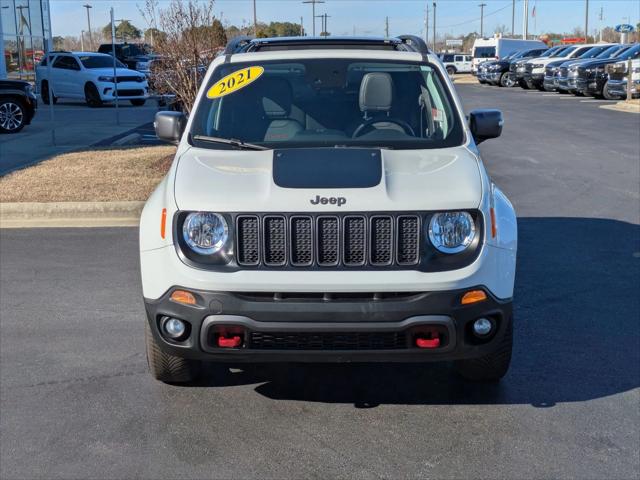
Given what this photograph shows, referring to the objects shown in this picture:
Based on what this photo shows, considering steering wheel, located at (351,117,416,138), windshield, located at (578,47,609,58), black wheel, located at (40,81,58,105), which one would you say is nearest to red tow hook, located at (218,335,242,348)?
steering wheel, located at (351,117,416,138)

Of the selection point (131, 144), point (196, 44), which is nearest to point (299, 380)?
point (196, 44)

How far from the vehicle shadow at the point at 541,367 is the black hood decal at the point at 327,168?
128 cm

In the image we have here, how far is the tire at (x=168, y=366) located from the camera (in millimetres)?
4816

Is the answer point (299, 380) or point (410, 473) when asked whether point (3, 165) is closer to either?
point (299, 380)

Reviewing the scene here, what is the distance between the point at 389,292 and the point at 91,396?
191cm

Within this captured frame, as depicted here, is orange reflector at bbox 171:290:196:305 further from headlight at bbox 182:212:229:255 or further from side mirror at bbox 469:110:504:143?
side mirror at bbox 469:110:504:143

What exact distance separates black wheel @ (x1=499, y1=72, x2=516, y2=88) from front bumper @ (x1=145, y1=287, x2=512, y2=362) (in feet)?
143

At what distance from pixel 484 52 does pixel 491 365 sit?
207ft

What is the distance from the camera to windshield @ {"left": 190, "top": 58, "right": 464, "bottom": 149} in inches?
217

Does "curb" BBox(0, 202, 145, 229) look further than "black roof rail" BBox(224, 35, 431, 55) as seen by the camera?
Yes

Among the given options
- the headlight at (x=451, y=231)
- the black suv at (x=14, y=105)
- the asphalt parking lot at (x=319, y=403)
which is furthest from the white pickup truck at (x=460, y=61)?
the headlight at (x=451, y=231)

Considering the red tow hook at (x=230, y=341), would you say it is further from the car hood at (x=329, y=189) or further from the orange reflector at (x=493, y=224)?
the orange reflector at (x=493, y=224)

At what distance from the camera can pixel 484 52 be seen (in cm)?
6519

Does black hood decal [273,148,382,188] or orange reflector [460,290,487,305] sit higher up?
black hood decal [273,148,382,188]
